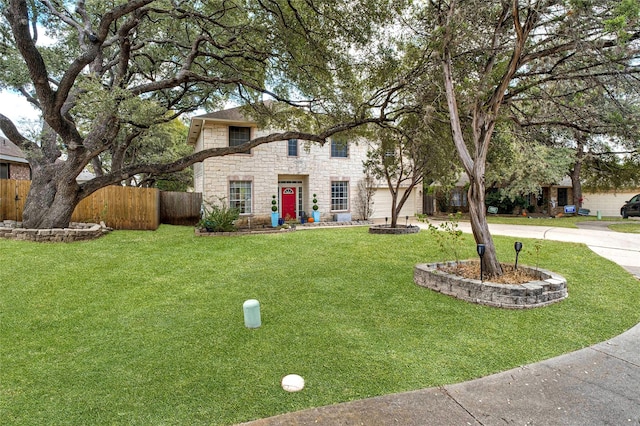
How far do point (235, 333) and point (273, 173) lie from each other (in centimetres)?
1217

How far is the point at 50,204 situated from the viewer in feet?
28.9

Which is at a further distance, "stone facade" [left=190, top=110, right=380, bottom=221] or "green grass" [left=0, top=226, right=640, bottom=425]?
"stone facade" [left=190, top=110, right=380, bottom=221]

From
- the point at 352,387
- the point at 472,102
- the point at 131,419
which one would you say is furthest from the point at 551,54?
the point at 131,419

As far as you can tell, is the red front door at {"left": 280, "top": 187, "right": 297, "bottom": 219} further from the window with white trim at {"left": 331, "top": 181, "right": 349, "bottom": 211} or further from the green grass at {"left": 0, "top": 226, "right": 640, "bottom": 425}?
the green grass at {"left": 0, "top": 226, "right": 640, "bottom": 425}

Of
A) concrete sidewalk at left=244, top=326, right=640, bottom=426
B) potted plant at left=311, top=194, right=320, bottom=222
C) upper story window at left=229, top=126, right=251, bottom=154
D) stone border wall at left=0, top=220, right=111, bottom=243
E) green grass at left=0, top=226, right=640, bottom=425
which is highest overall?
upper story window at left=229, top=126, right=251, bottom=154

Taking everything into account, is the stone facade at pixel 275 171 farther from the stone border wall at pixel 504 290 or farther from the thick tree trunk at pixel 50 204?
the stone border wall at pixel 504 290

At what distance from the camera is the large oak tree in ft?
23.2

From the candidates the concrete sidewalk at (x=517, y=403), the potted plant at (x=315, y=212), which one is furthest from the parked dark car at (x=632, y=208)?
the concrete sidewalk at (x=517, y=403)

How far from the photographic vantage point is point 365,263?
734 centimetres

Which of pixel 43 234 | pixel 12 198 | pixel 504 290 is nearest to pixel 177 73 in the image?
pixel 43 234

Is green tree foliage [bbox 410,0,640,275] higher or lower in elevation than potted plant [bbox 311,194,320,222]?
higher

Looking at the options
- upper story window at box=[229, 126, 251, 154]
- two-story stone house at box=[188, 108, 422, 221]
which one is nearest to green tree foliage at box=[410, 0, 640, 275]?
two-story stone house at box=[188, 108, 422, 221]

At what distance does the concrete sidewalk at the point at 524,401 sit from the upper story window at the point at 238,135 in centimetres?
1348

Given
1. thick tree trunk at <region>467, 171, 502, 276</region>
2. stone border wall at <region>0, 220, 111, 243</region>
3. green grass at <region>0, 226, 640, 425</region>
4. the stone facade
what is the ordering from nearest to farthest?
green grass at <region>0, 226, 640, 425</region>
thick tree trunk at <region>467, 171, 502, 276</region>
stone border wall at <region>0, 220, 111, 243</region>
the stone facade
